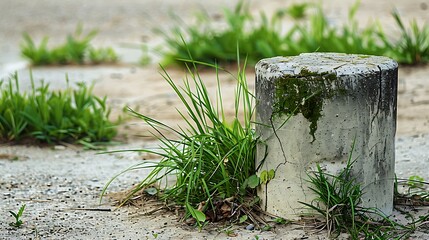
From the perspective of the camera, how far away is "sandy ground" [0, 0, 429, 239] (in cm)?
341

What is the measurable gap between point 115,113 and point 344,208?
273 centimetres

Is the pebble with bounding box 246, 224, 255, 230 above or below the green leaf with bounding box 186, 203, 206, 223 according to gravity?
below

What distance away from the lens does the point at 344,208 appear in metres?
3.23

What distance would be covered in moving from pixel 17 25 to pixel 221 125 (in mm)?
5857

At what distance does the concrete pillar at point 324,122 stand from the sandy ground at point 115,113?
0.25 meters

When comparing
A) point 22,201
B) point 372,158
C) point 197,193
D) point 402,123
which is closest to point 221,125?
point 197,193

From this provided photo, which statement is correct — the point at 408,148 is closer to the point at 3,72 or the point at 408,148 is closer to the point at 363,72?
the point at 363,72

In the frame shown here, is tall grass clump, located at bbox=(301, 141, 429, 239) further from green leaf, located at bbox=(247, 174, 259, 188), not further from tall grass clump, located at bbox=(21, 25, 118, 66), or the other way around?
tall grass clump, located at bbox=(21, 25, 118, 66)

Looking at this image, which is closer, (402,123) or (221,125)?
(221,125)

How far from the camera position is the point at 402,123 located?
4980 millimetres

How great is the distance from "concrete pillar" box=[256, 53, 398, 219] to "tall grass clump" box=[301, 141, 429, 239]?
32 mm

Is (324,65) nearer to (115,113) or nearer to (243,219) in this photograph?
(243,219)

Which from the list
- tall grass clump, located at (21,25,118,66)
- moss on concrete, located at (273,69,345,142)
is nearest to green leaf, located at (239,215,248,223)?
moss on concrete, located at (273,69,345,142)

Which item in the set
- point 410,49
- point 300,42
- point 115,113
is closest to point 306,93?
point 115,113
